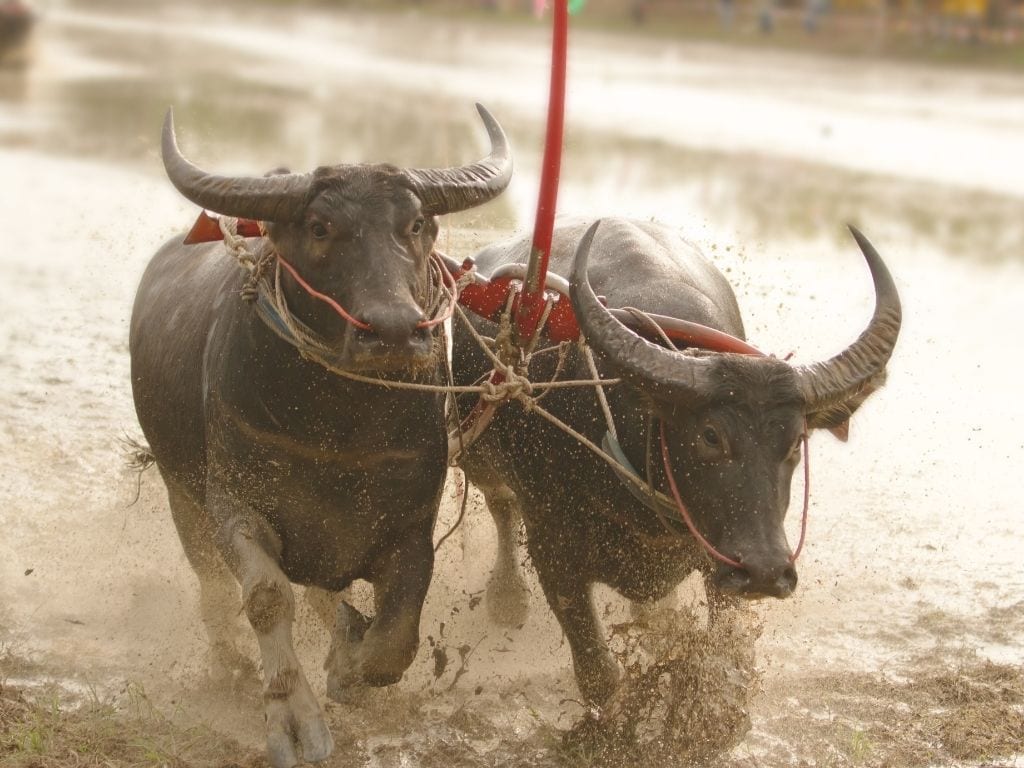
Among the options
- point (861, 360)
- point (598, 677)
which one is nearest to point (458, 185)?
point (861, 360)

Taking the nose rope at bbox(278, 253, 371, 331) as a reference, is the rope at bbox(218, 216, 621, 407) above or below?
below

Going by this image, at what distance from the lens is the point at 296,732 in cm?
440

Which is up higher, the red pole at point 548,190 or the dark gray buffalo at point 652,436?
the red pole at point 548,190

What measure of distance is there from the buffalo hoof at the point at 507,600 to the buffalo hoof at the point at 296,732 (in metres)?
1.60

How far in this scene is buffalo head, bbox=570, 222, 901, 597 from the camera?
13.7 feet

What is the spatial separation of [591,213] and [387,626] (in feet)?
7.07

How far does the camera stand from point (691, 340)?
183 inches

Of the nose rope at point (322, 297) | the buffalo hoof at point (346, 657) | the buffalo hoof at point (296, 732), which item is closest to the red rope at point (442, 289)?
the nose rope at point (322, 297)

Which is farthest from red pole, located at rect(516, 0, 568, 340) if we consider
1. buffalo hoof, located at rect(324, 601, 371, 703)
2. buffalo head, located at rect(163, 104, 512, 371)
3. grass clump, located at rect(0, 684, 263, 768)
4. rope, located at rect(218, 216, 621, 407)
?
grass clump, located at rect(0, 684, 263, 768)

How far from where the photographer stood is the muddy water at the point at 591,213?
5.46 metres

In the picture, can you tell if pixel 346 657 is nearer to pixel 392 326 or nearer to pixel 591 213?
pixel 392 326

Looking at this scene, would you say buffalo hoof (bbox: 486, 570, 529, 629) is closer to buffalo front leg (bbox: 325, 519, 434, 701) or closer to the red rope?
buffalo front leg (bbox: 325, 519, 434, 701)

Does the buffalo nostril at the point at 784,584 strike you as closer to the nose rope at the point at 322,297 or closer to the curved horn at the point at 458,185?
the nose rope at the point at 322,297

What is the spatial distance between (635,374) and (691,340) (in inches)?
15.3
